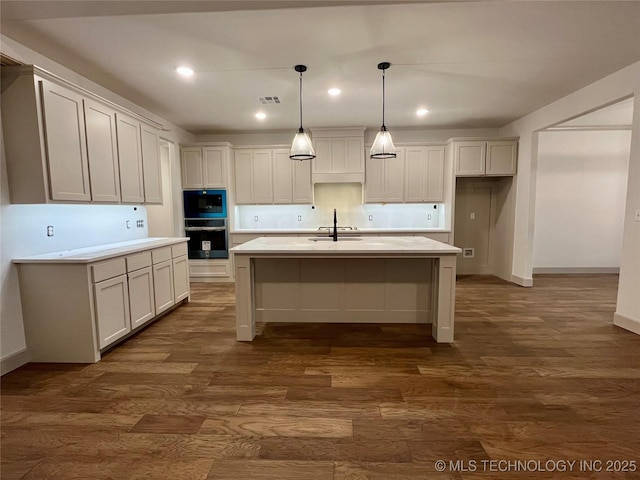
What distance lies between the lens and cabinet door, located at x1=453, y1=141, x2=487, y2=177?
16.3 ft

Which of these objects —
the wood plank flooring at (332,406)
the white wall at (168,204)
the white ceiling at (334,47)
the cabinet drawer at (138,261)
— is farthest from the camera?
the white wall at (168,204)

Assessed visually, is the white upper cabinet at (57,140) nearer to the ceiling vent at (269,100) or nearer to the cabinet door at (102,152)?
the cabinet door at (102,152)

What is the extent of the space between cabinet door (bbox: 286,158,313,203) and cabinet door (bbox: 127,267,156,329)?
2.81 m

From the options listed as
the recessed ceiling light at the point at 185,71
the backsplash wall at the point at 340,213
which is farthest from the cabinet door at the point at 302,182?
the recessed ceiling light at the point at 185,71

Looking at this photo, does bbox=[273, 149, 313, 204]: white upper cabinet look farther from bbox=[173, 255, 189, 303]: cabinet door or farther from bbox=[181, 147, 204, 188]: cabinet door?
bbox=[173, 255, 189, 303]: cabinet door

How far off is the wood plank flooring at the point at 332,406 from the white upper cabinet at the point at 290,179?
9.28 feet

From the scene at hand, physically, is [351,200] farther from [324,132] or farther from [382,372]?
[382,372]

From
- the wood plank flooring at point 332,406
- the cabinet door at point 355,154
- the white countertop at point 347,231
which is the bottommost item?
the wood plank flooring at point 332,406

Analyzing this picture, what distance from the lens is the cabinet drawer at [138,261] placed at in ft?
9.57

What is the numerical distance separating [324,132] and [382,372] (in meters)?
4.10

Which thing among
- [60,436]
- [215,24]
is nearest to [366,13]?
→ [215,24]

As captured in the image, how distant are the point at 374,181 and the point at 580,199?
374 cm

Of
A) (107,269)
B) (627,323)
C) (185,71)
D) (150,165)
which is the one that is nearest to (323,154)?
(185,71)

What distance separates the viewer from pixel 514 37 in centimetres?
247
